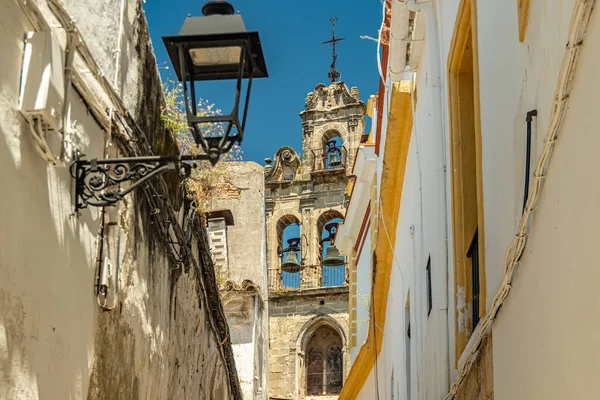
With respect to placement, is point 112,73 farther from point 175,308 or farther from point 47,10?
point 175,308

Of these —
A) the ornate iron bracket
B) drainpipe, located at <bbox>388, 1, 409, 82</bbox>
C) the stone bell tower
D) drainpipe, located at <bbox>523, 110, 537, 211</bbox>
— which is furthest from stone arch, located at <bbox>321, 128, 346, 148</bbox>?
drainpipe, located at <bbox>523, 110, 537, 211</bbox>

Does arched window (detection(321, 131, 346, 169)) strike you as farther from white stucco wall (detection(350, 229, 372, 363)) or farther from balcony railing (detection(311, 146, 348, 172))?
white stucco wall (detection(350, 229, 372, 363))

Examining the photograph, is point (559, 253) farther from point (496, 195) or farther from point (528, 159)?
point (496, 195)

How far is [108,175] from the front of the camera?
5691 millimetres

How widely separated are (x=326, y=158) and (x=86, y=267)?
1444 inches

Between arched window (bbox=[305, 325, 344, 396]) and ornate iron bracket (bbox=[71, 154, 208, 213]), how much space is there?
35.0 meters

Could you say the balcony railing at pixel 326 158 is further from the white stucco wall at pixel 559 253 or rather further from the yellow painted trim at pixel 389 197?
the white stucco wall at pixel 559 253

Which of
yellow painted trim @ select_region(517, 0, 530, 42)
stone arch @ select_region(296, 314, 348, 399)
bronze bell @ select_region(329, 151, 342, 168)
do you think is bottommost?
yellow painted trim @ select_region(517, 0, 530, 42)

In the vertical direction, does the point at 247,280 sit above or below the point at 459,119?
above

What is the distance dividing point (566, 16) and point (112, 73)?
3.79m

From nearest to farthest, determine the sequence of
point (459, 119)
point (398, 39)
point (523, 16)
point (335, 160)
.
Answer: point (523, 16)
point (459, 119)
point (398, 39)
point (335, 160)

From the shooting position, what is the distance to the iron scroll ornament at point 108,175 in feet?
18.4

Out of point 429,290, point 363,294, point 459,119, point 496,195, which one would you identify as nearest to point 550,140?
point 496,195

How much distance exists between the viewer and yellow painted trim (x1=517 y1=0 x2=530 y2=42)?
477 centimetres
